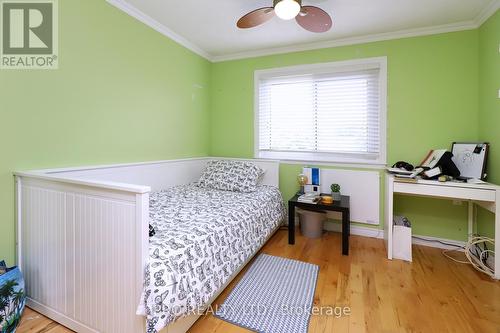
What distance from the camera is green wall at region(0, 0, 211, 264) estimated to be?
5.08ft

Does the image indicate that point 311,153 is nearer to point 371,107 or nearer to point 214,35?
point 371,107

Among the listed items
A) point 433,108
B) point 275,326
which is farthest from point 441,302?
point 433,108

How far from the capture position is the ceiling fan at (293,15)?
5.59ft

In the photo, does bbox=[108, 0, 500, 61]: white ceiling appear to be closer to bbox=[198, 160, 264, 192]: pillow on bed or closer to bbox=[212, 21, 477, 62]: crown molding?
bbox=[212, 21, 477, 62]: crown molding

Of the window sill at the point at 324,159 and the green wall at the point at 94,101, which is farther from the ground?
the green wall at the point at 94,101

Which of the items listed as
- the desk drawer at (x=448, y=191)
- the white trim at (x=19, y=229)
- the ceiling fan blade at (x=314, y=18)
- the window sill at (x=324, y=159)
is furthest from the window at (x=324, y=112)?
the white trim at (x=19, y=229)

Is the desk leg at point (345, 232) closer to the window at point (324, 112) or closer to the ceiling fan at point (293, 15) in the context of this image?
the window at point (324, 112)

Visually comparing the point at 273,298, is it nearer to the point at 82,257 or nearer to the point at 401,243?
the point at 82,257

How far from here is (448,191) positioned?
2.04 m

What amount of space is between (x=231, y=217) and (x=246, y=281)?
522 millimetres

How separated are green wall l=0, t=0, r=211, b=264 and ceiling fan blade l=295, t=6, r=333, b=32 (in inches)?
59.6

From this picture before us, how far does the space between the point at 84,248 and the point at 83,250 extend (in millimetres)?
15

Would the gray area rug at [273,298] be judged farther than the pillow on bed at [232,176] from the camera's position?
No

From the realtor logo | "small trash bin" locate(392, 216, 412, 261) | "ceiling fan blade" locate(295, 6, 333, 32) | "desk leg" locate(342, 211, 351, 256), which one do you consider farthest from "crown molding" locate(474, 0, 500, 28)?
the realtor logo
